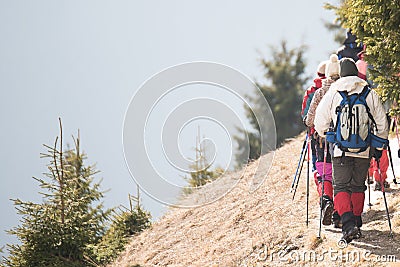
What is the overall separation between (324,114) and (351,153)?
1.96 feet

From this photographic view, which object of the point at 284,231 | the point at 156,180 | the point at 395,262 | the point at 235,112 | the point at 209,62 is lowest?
the point at 395,262

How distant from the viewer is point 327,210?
8711 mm

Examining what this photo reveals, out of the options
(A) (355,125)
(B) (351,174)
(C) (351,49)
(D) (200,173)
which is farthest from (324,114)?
(D) (200,173)

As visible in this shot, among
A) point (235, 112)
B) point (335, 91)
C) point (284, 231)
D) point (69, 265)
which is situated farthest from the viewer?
point (235, 112)

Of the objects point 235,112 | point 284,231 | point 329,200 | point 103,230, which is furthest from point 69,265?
point 329,200

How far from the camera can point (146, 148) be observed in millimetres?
13656

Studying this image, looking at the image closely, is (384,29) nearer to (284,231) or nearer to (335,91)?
(335,91)

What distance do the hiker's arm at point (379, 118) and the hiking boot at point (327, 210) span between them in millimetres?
1293

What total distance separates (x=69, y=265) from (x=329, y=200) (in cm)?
653

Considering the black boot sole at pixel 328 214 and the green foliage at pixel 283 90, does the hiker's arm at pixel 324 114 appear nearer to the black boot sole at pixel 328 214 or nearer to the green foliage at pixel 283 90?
the black boot sole at pixel 328 214

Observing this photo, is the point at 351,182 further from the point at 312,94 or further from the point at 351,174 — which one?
the point at 312,94

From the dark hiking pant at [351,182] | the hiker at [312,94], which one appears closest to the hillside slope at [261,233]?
the dark hiking pant at [351,182]

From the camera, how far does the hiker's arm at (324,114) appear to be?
8031 millimetres

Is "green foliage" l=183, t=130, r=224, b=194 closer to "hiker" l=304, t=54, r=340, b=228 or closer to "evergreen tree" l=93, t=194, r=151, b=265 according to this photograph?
"evergreen tree" l=93, t=194, r=151, b=265
